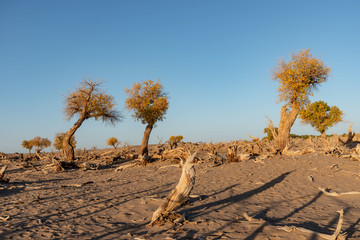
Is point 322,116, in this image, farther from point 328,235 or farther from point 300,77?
point 328,235

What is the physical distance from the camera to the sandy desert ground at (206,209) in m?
5.09

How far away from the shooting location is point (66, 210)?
673cm

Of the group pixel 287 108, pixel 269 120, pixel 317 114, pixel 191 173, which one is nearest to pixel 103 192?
pixel 191 173

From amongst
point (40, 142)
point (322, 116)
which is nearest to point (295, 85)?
point (322, 116)

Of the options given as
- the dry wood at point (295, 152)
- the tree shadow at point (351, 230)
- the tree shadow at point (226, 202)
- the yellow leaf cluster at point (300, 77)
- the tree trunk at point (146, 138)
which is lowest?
the tree shadow at point (351, 230)

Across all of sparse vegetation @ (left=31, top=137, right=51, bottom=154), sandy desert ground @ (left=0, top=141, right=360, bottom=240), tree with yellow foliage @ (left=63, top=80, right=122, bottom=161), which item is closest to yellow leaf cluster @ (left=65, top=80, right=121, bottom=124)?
tree with yellow foliage @ (left=63, top=80, right=122, bottom=161)

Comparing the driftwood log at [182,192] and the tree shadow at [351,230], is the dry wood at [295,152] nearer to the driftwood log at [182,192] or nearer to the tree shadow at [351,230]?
the tree shadow at [351,230]

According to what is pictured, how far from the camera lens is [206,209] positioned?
21.3ft

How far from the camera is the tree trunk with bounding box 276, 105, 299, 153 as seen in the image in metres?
17.5

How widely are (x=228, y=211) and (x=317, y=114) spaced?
4115 centimetres

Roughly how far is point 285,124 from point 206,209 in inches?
519

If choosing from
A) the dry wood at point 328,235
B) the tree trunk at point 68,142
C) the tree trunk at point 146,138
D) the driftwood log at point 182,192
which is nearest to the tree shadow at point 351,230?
the dry wood at point 328,235

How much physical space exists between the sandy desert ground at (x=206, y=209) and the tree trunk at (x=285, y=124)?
20.2ft

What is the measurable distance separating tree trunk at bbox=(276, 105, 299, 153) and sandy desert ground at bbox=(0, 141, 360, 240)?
20.2 ft
